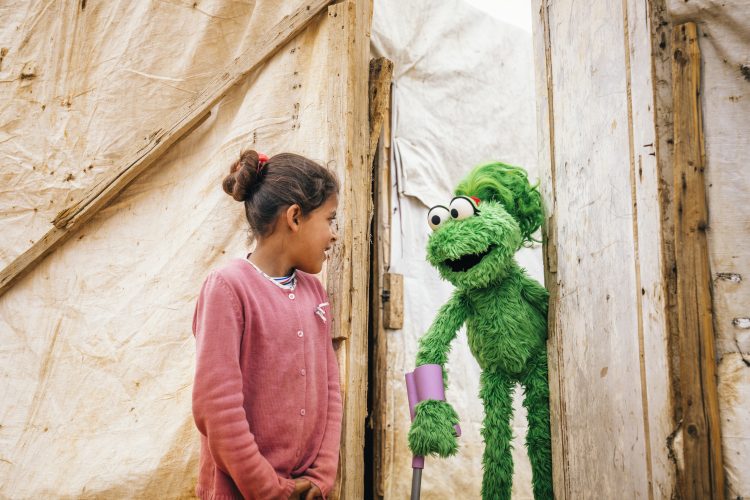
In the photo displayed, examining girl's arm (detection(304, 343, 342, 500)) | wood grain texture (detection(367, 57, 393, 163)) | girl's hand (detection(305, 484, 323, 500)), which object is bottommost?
girl's hand (detection(305, 484, 323, 500))

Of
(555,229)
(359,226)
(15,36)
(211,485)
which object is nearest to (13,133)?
(15,36)

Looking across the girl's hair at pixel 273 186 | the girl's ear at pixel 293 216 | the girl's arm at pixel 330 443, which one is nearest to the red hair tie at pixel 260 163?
the girl's hair at pixel 273 186

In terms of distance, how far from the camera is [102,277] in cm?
223

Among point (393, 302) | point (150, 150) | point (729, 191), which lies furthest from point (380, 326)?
point (729, 191)

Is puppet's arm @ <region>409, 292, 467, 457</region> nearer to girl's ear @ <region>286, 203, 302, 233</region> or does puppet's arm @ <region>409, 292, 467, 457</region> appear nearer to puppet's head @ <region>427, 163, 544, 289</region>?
puppet's head @ <region>427, 163, 544, 289</region>

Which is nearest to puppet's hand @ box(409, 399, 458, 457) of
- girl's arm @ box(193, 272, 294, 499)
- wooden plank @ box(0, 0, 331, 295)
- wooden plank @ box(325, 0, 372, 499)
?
wooden plank @ box(325, 0, 372, 499)

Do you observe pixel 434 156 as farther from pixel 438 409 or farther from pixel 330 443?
pixel 330 443

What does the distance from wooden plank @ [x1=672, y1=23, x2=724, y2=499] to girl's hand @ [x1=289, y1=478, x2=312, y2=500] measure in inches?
32.8

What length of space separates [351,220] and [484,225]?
1.32ft

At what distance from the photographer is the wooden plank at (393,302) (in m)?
3.00

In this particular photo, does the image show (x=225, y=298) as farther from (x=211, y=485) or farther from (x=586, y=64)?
(x=586, y=64)

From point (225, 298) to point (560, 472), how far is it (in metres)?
1.10

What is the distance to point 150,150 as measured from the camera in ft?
7.20

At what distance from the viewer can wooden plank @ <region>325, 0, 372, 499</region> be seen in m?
1.78
